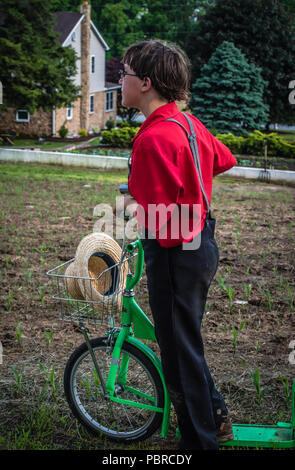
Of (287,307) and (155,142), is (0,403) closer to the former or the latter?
(155,142)

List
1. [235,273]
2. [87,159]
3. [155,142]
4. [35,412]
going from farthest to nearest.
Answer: [87,159] < [235,273] < [35,412] < [155,142]

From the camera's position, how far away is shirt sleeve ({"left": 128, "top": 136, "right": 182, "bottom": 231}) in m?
2.32

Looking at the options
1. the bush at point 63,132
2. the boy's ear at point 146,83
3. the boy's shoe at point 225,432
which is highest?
the boy's ear at point 146,83

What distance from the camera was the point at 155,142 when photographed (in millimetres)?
2326

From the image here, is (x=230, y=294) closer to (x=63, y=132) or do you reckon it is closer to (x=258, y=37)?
(x=63, y=132)

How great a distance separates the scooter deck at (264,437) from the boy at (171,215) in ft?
1.04

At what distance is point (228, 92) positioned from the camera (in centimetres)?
2658

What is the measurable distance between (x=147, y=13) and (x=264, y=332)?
47616 millimetres

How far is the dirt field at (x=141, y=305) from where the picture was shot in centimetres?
345

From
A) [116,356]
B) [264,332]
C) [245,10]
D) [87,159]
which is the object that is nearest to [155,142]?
[116,356]

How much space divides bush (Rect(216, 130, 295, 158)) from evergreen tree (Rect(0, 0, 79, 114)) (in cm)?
732

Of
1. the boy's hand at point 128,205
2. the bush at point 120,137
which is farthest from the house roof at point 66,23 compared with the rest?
the boy's hand at point 128,205

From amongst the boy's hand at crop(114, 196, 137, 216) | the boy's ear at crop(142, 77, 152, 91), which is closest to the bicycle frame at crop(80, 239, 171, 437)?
the boy's hand at crop(114, 196, 137, 216)

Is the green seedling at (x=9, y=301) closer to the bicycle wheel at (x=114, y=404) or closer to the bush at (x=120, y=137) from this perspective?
the bicycle wheel at (x=114, y=404)
